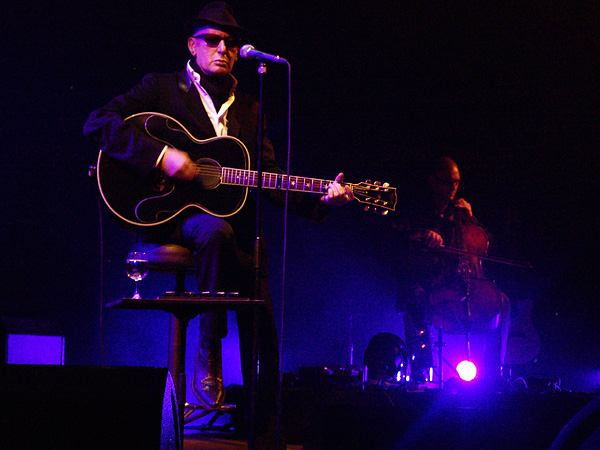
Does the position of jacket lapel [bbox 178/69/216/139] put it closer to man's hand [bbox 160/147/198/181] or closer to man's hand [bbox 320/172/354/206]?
man's hand [bbox 160/147/198/181]

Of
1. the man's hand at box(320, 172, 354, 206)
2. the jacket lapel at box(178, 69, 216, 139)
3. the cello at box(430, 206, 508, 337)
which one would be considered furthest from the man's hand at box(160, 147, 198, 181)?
the cello at box(430, 206, 508, 337)

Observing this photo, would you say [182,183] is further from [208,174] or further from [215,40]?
[215,40]

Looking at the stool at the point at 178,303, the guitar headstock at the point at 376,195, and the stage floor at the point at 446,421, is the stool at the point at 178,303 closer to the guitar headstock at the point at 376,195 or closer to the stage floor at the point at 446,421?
the stage floor at the point at 446,421

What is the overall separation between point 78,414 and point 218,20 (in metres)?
2.40

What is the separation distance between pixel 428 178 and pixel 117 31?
315cm

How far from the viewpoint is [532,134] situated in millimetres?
5918

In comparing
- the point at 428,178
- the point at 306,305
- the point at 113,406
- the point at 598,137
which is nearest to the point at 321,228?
the point at 306,305

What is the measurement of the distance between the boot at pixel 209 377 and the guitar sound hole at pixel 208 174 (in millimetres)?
759

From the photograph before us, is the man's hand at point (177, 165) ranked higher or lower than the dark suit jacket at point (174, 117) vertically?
lower

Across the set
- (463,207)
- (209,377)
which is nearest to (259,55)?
(209,377)

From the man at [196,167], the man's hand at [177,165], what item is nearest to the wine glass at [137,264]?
the man at [196,167]

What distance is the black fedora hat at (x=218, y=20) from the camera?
3127 millimetres

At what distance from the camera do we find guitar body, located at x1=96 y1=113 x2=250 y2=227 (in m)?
2.89

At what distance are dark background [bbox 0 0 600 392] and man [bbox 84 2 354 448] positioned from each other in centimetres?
137
